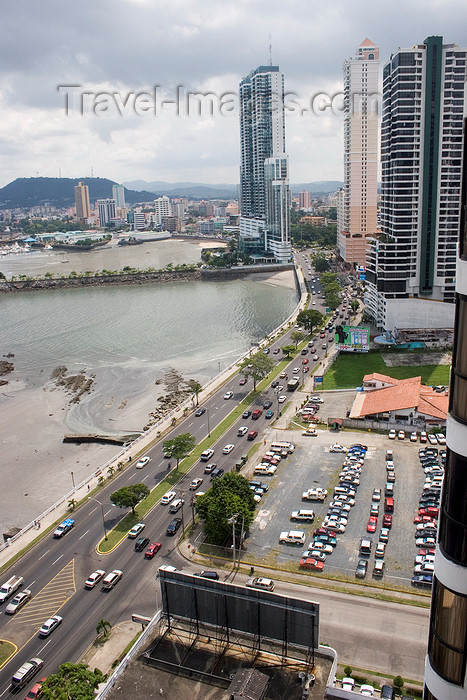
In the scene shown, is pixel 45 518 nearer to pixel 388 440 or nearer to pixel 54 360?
pixel 388 440

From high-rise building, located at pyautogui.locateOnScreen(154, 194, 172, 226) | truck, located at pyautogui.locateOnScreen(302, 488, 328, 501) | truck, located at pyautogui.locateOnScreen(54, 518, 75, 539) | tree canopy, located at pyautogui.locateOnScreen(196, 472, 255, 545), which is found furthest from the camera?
high-rise building, located at pyautogui.locateOnScreen(154, 194, 172, 226)

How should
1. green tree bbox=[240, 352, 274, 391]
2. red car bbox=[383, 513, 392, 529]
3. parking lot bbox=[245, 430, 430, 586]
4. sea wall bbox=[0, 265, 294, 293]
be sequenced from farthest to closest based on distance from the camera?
1. sea wall bbox=[0, 265, 294, 293]
2. green tree bbox=[240, 352, 274, 391]
3. red car bbox=[383, 513, 392, 529]
4. parking lot bbox=[245, 430, 430, 586]

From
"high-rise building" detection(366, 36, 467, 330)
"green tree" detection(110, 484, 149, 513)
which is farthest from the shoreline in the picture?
"high-rise building" detection(366, 36, 467, 330)

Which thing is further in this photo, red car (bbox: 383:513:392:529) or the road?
red car (bbox: 383:513:392:529)

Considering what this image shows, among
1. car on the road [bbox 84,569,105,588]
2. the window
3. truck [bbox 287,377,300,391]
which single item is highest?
the window

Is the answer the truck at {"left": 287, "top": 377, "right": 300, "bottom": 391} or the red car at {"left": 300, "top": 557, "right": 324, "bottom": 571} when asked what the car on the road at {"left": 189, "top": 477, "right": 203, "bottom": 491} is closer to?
the red car at {"left": 300, "top": 557, "right": 324, "bottom": 571}

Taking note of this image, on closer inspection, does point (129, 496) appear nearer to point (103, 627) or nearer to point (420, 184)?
point (103, 627)

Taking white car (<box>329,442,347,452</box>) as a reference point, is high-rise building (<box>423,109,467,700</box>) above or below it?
above
